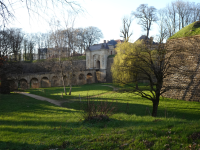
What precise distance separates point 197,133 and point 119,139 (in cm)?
184

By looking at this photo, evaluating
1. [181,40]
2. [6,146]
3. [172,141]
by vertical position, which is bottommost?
[6,146]

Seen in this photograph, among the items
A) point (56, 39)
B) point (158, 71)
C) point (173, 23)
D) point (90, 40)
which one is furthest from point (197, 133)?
point (90, 40)

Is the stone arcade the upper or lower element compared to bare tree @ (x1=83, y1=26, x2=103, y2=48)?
lower

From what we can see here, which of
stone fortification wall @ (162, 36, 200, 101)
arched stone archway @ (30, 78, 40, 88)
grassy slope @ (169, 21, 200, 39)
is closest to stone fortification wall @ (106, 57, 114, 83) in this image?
arched stone archway @ (30, 78, 40, 88)

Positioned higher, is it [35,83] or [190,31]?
[190,31]

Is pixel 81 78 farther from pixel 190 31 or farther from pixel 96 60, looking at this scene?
pixel 190 31

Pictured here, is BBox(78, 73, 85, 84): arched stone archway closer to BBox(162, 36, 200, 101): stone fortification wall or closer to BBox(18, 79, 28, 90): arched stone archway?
BBox(18, 79, 28, 90): arched stone archway

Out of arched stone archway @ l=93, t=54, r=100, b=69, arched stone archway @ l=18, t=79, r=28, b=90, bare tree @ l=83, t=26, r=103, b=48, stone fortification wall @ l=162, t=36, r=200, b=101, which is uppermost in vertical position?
bare tree @ l=83, t=26, r=103, b=48

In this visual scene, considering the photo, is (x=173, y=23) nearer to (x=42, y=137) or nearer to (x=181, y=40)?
(x=181, y=40)

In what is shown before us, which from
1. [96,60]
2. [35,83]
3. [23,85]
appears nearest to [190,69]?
[23,85]

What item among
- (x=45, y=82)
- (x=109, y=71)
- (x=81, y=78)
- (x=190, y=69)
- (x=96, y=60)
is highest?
(x=96, y=60)

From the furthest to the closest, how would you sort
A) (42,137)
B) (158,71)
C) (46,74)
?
1. (46,74)
2. (158,71)
3. (42,137)

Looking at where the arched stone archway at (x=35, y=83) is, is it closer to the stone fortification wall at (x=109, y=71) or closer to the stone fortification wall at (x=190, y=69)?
the stone fortification wall at (x=109, y=71)

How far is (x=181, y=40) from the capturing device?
15.9 metres
